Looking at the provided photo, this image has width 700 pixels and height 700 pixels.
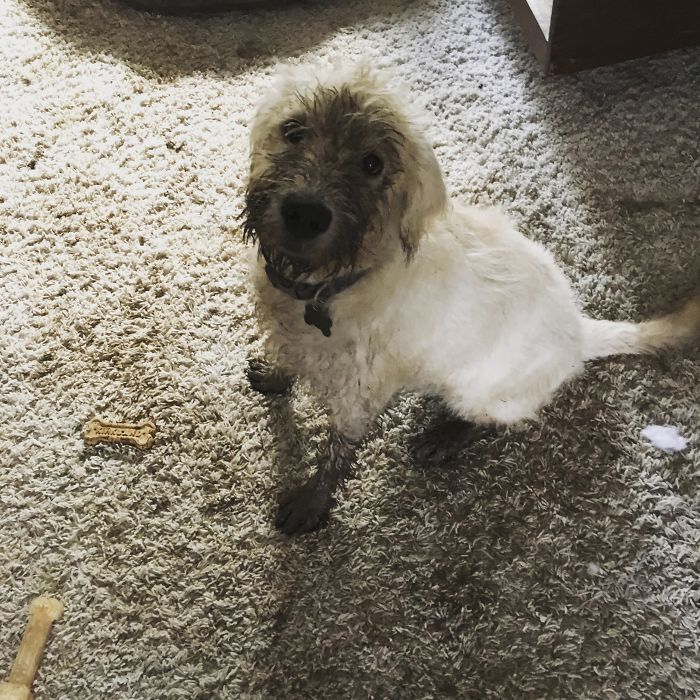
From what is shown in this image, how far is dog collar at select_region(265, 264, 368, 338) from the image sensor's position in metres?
1.14

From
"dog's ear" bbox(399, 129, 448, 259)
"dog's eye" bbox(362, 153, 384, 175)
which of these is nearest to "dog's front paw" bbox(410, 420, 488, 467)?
"dog's ear" bbox(399, 129, 448, 259)

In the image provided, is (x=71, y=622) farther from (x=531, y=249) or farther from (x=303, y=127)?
(x=531, y=249)

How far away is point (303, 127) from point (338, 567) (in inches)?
36.2

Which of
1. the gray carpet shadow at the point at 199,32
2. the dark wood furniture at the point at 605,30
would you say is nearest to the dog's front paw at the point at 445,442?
the dark wood furniture at the point at 605,30

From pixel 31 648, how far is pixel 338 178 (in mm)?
1079

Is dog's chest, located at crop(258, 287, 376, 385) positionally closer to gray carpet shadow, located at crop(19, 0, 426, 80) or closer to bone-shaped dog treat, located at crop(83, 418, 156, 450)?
bone-shaped dog treat, located at crop(83, 418, 156, 450)

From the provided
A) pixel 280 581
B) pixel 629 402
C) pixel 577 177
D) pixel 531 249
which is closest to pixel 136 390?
pixel 280 581

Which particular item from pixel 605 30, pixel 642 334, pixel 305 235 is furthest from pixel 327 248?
pixel 605 30

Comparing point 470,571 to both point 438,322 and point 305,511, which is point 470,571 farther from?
point 438,322

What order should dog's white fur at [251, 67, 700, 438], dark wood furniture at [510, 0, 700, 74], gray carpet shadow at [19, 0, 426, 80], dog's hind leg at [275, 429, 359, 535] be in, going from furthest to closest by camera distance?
gray carpet shadow at [19, 0, 426, 80], dark wood furniture at [510, 0, 700, 74], dog's hind leg at [275, 429, 359, 535], dog's white fur at [251, 67, 700, 438]

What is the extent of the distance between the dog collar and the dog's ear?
97 millimetres

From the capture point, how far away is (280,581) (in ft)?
4.80

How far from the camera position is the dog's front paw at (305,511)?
150cm

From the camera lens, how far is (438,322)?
1226mm
